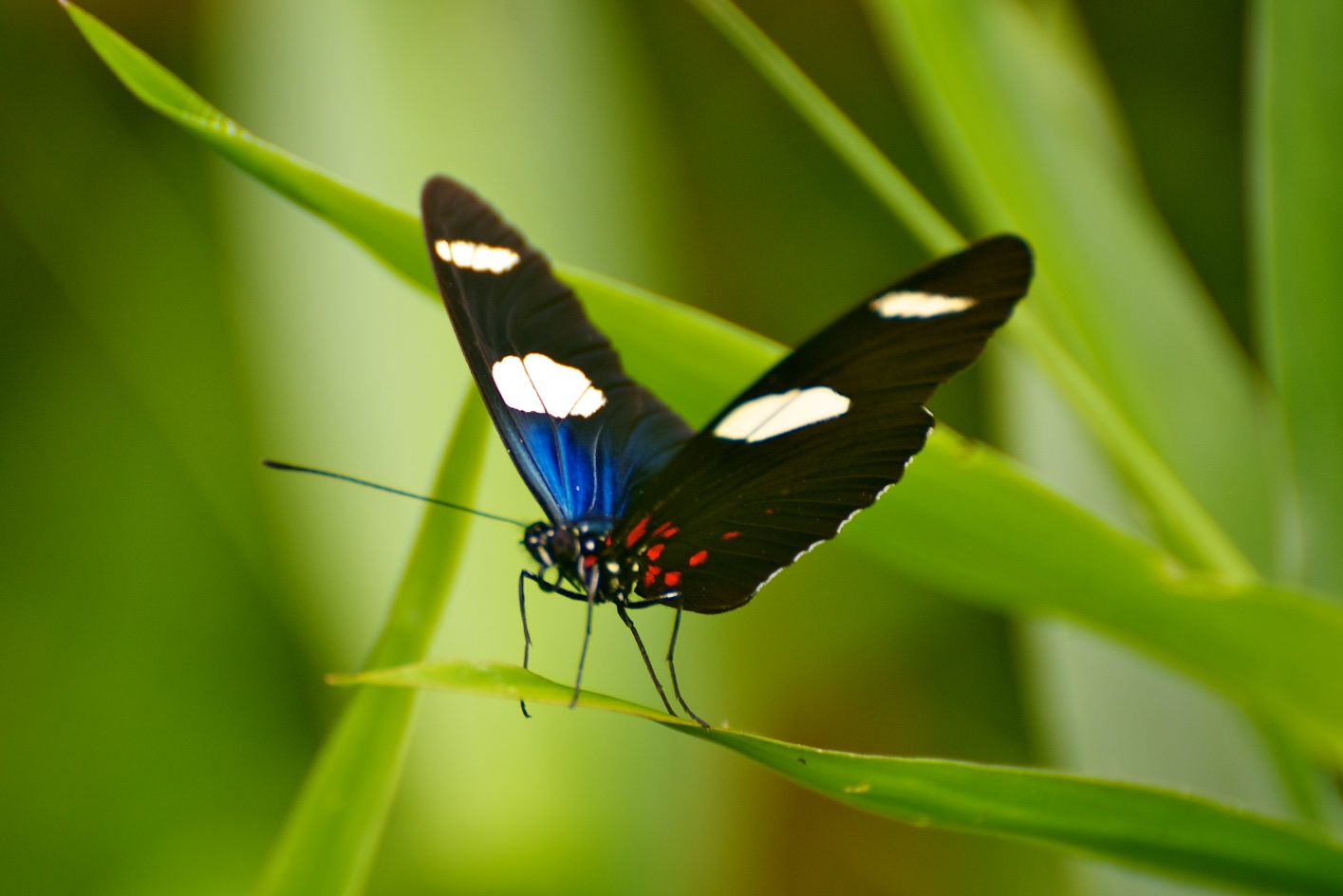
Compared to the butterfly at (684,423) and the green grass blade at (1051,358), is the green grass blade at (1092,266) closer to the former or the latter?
the green grass blade at (1051,358)

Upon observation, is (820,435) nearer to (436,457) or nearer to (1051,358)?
(1051,358)

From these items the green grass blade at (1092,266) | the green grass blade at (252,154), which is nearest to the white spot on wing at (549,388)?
the green grass blade at (252,154)

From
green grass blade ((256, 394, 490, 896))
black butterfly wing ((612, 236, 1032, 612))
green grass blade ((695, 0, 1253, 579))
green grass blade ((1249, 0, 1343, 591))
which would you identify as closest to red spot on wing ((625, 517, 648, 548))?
black butterfly wing ((612, 236, 1032, 612))

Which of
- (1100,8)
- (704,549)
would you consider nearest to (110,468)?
(704,549)

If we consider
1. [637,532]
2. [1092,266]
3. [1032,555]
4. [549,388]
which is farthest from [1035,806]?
[1092,266]

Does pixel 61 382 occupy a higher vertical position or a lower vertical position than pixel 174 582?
higher

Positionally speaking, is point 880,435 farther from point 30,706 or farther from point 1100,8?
point 1100,8
